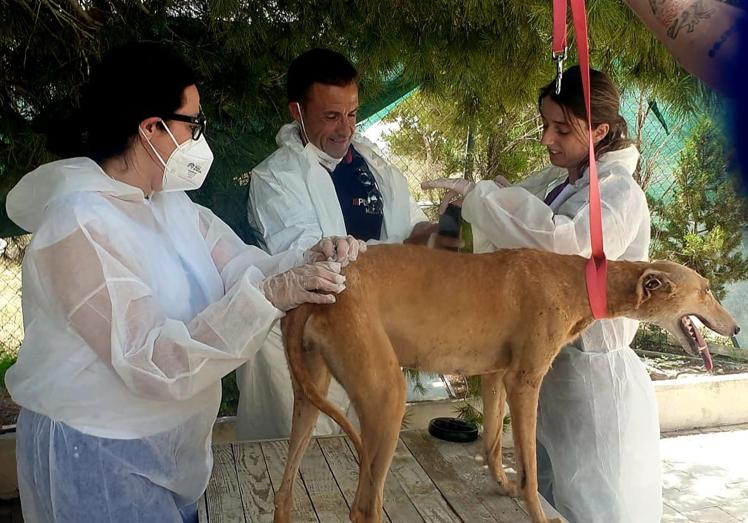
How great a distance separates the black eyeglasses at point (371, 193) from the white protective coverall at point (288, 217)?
0.03m

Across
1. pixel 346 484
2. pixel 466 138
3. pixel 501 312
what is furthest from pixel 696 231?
pixel 346 484

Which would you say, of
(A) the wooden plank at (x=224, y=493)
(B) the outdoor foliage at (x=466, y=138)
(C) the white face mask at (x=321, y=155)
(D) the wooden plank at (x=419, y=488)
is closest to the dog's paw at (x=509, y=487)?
(D) the wooden plank at (x=419, y=488)

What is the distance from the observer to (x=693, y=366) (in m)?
7.08

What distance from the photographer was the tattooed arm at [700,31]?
888 millimetres

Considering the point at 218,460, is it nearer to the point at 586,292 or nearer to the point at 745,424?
the point at 586,292

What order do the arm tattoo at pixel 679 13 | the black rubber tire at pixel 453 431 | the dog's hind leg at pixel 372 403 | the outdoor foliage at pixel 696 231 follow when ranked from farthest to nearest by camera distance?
the outdoor foliage at pixel 696 231
the black rubber tire at pixel 453 431
the dog's hind leg at pixel 372 403
the arm tattoo at pixel 679 13

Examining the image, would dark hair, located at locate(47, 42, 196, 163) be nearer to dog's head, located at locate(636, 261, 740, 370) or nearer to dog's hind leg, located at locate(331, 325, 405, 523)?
dog's hind leg, located at locate(331, 325, 405, 523)

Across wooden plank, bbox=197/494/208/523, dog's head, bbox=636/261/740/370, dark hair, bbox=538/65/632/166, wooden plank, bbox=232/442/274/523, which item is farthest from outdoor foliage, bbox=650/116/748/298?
wooden plank, bbox=197/494/208/523

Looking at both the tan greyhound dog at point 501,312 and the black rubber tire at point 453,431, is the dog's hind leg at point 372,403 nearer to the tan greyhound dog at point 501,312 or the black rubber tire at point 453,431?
the tan greyhound dog at point 501,312

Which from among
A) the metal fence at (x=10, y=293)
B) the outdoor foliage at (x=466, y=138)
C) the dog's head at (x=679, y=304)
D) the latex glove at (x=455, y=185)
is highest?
the outdoor foliage at (x=466, y=138)

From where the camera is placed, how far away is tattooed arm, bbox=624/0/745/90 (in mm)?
888

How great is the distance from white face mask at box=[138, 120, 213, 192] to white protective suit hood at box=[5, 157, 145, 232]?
4.3 inches

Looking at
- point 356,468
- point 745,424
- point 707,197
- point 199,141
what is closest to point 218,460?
point 356,468

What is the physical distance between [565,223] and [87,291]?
152cm
